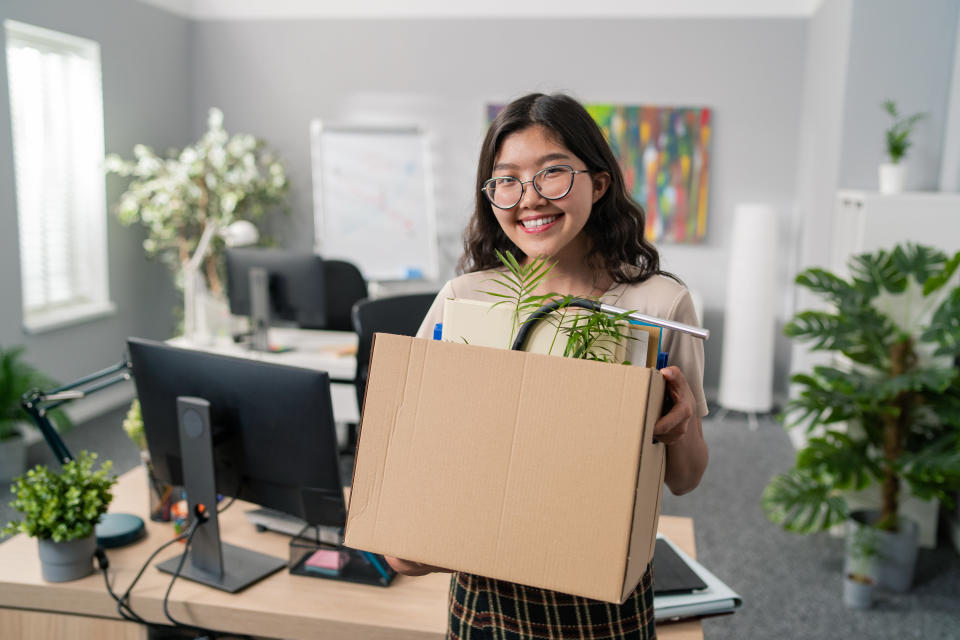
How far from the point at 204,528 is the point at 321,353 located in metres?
1.94

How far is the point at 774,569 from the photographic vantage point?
299 cm

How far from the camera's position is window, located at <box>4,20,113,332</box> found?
14.1 ft

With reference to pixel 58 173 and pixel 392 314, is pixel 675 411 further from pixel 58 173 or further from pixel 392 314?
pixel 58 173

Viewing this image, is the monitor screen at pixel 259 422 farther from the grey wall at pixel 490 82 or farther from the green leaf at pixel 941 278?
the grey wall at pixel 490 82

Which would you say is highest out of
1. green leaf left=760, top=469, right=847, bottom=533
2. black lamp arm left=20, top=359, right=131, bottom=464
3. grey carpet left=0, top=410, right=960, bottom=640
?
black lamp arm left=20, top=359, right=131, bottom=464

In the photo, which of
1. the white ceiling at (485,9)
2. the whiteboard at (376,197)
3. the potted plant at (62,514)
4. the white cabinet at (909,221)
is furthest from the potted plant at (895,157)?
the potted plant at (62,514)

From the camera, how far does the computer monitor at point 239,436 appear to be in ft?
4.49

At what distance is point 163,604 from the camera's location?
56.2 inches

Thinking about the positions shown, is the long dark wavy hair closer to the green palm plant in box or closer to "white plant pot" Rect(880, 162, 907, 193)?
the green palm plant in box

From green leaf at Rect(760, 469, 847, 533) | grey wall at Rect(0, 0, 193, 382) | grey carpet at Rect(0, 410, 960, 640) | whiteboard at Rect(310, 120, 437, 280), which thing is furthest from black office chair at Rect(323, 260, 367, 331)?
green leaf at Rect(760, 469, 847, 533)

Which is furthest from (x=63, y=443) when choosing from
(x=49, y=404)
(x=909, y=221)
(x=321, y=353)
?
(x=909, y=221)

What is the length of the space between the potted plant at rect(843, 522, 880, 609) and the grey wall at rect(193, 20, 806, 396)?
2.59 metres

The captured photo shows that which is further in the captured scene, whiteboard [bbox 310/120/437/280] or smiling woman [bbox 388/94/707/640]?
whiteboard [bbox 310/120/437/280]

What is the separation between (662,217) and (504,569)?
4639mm
